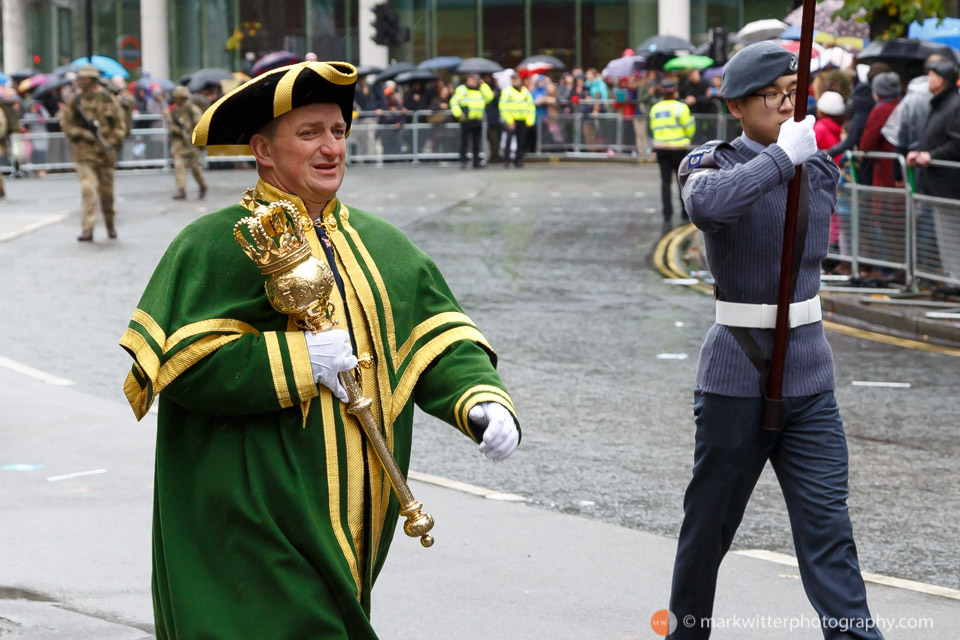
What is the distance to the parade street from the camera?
5473 mm

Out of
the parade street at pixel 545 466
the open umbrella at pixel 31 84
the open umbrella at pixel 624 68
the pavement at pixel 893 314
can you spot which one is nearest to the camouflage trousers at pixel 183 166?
the parade street at pixel 545 466

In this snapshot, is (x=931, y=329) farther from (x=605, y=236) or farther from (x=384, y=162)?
(x=384, y=162)

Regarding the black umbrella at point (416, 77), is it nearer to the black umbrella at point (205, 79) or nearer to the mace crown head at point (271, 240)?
the black umbrella at point (205, 79)

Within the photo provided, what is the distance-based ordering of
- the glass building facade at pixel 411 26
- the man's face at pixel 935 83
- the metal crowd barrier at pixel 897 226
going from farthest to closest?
1. the glass building facade at pixel 411 26
2. the metal crowd barrier at pixel 897 226
3. the man's face at pixel 935 83

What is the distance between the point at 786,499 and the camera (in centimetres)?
441

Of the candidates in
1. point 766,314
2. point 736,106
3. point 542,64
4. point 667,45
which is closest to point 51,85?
point 542,64

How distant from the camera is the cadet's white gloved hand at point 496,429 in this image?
341 centimetres

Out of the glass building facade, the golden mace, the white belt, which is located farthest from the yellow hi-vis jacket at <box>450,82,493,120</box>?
the golden mace

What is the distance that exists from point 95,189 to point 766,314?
14.1 meters

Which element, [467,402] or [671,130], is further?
[671,130]

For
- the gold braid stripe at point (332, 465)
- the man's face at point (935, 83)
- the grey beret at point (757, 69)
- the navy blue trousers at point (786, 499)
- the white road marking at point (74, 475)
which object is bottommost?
the white road marking at point (74, 475)

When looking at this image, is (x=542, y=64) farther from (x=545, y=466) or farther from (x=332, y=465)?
(x=332, y=465)

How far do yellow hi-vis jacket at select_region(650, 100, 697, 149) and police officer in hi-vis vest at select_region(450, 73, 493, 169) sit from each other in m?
10.4

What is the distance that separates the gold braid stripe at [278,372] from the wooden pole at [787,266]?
1.57 meters
